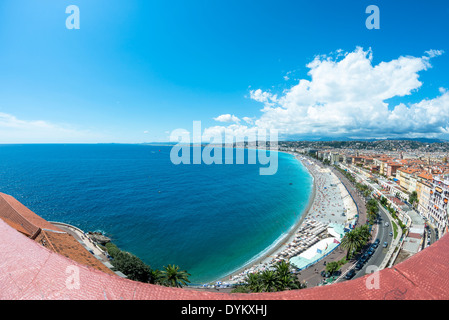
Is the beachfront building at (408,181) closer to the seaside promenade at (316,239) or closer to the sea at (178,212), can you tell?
the seaside promenade at (316,239)

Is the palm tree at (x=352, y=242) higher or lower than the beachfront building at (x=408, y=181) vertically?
lower

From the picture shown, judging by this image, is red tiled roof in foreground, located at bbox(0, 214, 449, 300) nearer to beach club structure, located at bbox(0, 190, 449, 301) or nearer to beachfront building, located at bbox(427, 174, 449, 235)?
beach club structure, located at bbox(0, 190, 449, 301)

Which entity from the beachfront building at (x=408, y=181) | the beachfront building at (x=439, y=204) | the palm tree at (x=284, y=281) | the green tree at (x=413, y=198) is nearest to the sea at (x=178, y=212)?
the palm tree at (x=284, y=281)

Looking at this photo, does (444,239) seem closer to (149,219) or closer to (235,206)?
(149,219)

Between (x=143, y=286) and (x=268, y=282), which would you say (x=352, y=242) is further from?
(x=143, y=286)

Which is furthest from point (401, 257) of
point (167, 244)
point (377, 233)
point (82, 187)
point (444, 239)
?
point (82, 187)

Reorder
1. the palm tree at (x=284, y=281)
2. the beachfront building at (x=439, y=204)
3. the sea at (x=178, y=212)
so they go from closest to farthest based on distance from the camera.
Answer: the palm tree at (x=284, y=281)
the beachfront building at (x=439, y=204)
the sea at (x=178, y=212)
